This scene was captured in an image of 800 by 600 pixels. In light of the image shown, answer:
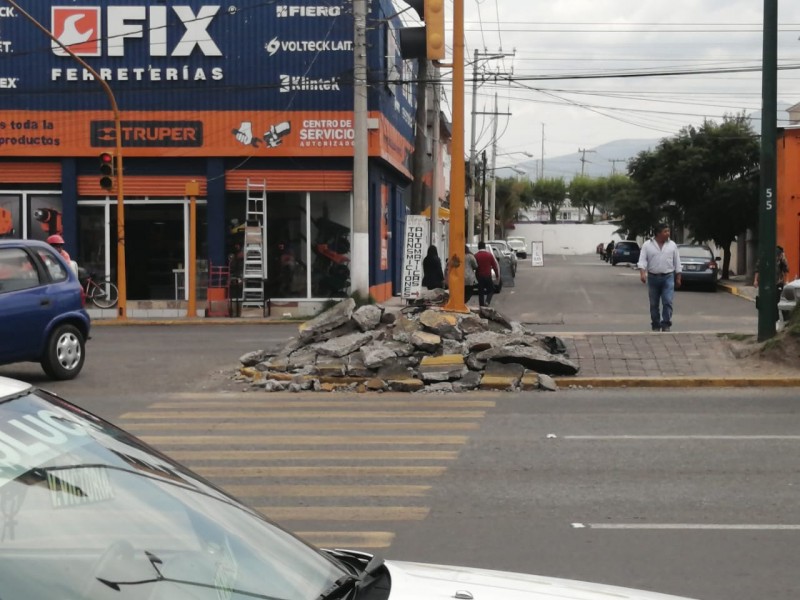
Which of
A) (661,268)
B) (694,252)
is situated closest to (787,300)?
(661,268)

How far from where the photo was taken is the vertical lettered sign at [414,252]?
27.3m

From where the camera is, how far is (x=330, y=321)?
15.9m

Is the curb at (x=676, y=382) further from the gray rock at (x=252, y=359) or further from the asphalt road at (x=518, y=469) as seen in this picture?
the gray rock at (x=252, y=359)

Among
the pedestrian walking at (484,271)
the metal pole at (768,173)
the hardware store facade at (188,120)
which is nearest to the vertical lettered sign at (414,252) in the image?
the pedestrian walking at (484,271)

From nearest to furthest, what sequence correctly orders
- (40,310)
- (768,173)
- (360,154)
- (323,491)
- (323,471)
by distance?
(323,491)
(323,471)
(40,310)
(768,173)
(360,154)

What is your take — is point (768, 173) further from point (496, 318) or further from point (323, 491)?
point (323, 491)

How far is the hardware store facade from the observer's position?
1089 inches

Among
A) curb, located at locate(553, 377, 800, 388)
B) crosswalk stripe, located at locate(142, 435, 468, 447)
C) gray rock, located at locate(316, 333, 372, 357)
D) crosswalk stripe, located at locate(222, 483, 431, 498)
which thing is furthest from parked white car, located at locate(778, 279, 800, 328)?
crosswalk stripe, located at locate(222, 483, 431, 498)

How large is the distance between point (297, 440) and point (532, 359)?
474 cm

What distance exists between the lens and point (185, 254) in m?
28.5

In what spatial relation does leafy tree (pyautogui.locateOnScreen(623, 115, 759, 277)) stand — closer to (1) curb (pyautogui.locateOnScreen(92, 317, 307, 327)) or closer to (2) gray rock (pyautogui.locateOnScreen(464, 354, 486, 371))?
(1) curb (pyautogui.locateOnScreen(92, 317, 307, 327))

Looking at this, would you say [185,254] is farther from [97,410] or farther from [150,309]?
[97,410]

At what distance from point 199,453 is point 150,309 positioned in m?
19.0

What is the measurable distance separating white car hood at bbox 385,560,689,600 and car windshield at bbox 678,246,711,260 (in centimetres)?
3829
